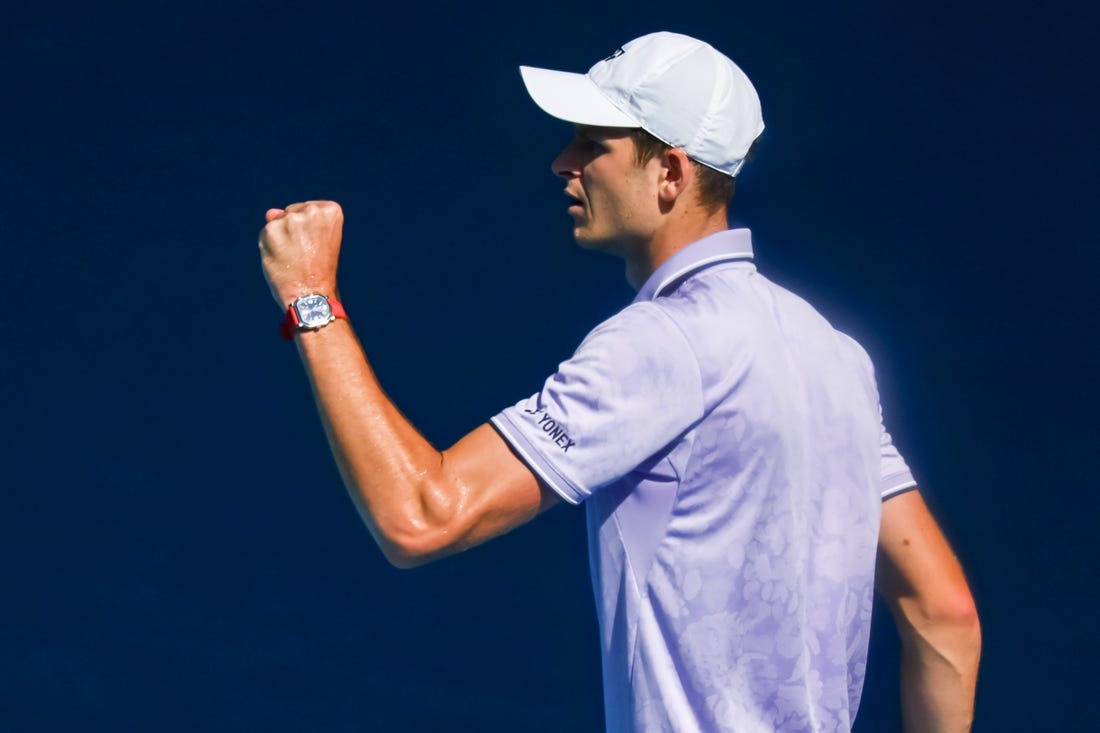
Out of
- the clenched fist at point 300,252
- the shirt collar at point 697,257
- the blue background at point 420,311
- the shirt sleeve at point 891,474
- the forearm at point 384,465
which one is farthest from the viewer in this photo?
the blue background at point 420,311

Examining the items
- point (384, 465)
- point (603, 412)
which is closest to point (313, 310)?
point (384, 465)

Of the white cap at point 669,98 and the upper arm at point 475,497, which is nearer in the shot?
the upper arm at point 475,497

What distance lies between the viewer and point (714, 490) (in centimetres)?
194

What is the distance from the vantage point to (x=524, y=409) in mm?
1868

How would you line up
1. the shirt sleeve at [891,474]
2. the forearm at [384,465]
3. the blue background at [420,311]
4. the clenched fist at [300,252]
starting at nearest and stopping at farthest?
the forearm at [384,465], the clenched fist at [300,252], the shirt sleeve at [891,474], the blue background at [420,311]

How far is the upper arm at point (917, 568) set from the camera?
7.32ft

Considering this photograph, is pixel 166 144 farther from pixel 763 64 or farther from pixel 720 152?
pixel 720 152

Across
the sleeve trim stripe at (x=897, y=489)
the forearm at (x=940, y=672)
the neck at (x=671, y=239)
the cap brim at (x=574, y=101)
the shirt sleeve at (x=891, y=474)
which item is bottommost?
the forearm at (x=940, y=672)

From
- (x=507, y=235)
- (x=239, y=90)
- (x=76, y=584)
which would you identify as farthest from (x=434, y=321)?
(x=76, y=584)

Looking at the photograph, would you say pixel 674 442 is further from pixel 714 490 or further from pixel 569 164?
pixel 569 164

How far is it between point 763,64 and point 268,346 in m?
1.04

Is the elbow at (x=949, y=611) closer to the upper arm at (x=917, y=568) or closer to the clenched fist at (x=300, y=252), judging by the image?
the upper arm at (x=917, y=568)

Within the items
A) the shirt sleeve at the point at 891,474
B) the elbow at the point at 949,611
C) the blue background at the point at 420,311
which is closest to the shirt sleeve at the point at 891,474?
the shirt sleeve at the point at 891,474

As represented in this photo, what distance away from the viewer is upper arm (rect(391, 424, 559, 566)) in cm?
182
